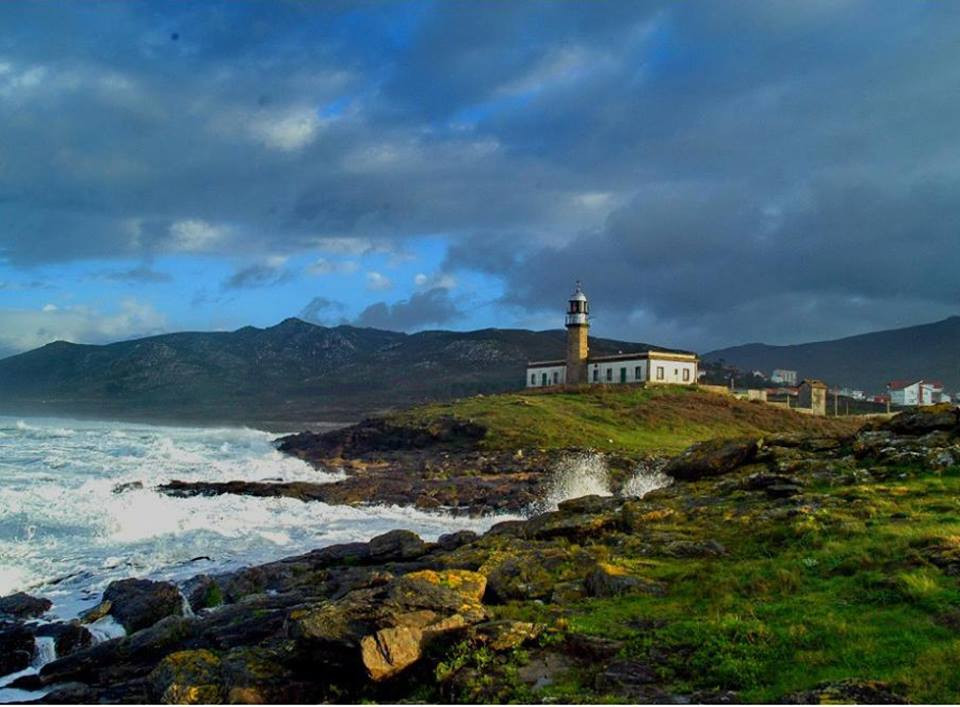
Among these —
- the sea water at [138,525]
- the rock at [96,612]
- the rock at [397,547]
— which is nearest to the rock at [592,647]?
the rock at [397,547]

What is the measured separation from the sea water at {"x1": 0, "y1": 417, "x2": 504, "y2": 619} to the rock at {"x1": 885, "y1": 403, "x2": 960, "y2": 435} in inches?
671

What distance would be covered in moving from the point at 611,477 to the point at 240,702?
3635cm

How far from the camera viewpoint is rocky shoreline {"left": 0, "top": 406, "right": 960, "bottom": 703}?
9.90 meters

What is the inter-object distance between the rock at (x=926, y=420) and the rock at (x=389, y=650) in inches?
777

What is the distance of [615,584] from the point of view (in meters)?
13.0

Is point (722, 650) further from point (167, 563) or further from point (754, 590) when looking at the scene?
point (167, 563)

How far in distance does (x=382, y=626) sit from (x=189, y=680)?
3.23m

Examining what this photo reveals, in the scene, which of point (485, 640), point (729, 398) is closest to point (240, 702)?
point (485, 640)

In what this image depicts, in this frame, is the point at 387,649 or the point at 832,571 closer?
the point at 387,649

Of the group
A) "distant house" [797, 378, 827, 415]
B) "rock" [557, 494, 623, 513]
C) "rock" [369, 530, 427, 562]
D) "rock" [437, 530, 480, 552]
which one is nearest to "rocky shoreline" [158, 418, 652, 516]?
"rock" [557, 494, 623, 513]

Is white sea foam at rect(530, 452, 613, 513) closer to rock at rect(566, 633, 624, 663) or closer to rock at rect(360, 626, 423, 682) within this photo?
rock at rect(566, 633, 624, 663)

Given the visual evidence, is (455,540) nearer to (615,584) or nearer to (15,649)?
(615,584)

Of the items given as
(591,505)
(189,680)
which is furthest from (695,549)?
(189,680)

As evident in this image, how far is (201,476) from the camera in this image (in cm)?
4625
